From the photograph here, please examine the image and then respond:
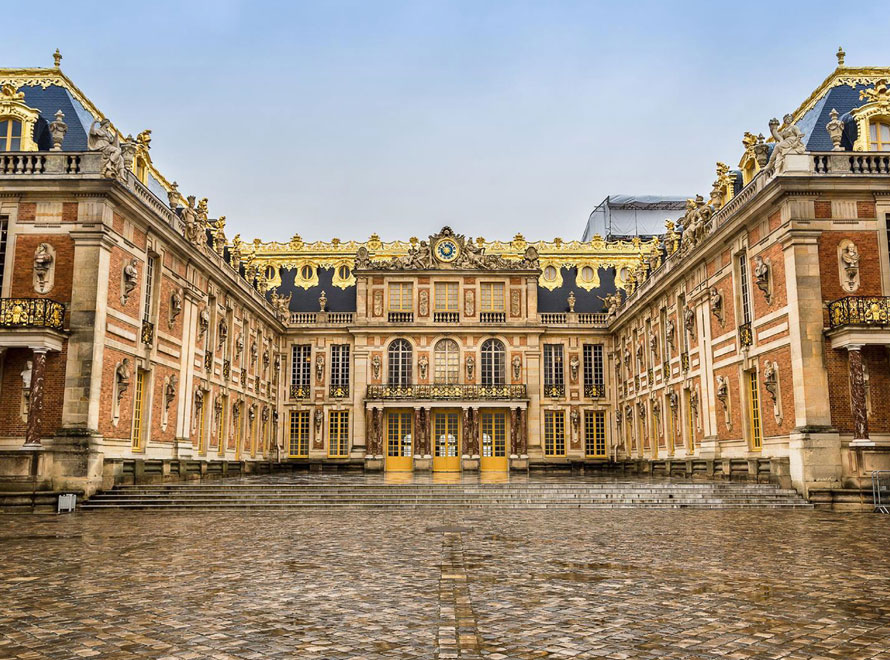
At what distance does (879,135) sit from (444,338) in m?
24.9

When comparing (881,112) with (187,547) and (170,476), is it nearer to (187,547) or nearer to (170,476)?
(187,547)

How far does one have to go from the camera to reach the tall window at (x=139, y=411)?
23078 mm

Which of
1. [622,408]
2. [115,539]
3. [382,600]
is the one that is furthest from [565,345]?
[382,600]

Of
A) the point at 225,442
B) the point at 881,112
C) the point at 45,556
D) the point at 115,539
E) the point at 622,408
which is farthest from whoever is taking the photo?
the point at 622,408

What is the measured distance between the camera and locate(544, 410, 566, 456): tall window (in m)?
42.1

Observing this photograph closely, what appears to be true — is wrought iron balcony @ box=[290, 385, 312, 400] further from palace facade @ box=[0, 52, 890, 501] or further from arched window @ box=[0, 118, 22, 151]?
arched window @ box=[0, 118, 22, 151]

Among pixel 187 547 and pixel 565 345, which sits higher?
pixel 565 345

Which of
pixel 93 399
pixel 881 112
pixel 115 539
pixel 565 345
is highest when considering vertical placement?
pixel 881 112

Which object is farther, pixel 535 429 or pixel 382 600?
pixel 535 429

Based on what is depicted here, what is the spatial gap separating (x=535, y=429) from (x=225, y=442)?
1731 cm

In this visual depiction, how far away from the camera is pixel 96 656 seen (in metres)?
5.33

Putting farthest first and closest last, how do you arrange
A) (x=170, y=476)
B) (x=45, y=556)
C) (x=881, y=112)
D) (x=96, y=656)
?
(x=170, y=476) → (x=881, y=112) → (x=45, y=556) → (x=96, y=656)

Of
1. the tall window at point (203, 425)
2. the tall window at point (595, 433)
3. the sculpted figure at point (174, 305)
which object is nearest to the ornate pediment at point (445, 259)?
the tall window at point (595, 433)

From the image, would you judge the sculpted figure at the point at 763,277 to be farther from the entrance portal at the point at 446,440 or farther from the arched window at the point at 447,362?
the arched window at the point at 447,362
